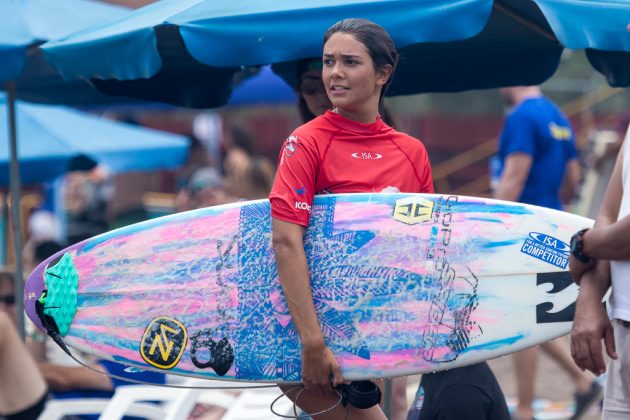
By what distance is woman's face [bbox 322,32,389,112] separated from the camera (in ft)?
10.6

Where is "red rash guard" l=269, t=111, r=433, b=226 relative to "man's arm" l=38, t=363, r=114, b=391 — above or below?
above

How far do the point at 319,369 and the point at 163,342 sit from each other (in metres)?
0.63

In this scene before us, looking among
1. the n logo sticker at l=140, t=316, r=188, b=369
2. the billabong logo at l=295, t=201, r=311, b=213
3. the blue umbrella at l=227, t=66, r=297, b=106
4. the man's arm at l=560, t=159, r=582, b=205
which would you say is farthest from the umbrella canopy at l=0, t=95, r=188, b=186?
the billabong logo at l=295, t=201, r=311, b=213

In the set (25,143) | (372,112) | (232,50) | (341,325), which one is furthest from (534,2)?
(25,143)

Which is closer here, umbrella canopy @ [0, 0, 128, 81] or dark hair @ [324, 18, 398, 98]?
dark hair @ [324, 18, 398, 98]

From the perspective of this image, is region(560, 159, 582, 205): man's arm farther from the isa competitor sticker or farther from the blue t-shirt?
the isa competitor sticker

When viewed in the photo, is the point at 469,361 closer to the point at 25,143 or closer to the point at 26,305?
the point at 26,305

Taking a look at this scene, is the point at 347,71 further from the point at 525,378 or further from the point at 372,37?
the point at 525,378

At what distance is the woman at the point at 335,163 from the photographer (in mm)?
3119

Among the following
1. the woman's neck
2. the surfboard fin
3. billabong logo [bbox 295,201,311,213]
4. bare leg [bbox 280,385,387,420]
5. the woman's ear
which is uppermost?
the woman's ear

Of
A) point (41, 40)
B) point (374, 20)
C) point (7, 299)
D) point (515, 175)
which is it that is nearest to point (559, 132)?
point (515, 175)

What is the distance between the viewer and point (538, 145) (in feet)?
20.2

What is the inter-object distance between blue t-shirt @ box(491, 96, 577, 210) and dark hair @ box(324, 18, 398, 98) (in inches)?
115

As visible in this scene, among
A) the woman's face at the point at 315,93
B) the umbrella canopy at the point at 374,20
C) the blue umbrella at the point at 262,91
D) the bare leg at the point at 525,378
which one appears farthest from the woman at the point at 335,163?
the blue umbrella at the point at 262,91
